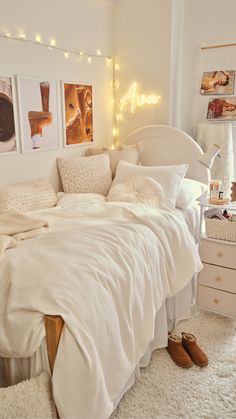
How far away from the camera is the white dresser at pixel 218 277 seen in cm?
222

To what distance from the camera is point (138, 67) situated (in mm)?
3096

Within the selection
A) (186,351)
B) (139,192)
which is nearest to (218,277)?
(186,351)

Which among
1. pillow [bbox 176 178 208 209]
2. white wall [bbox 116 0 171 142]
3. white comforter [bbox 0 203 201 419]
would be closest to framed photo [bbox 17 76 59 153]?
white comforter [bbox 0 203 201 419]

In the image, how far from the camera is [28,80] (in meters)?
2.40

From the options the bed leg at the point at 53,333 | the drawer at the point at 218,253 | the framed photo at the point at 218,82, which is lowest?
the drawer at the point at 218,253

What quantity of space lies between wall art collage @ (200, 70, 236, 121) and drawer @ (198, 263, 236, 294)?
1.31m

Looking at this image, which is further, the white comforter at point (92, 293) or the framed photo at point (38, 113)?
the framed photo at point (38, 113)

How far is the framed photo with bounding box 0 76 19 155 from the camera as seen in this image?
7.40 ft

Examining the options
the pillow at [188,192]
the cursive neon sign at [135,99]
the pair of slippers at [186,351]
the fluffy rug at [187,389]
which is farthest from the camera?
the cursive neon sign at [135,99]

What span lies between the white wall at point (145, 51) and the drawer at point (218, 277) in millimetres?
1397

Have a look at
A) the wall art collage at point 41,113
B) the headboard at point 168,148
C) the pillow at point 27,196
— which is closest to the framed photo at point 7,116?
the wall art collage at point 41,113

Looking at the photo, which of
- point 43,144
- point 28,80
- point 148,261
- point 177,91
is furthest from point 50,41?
point 148,261

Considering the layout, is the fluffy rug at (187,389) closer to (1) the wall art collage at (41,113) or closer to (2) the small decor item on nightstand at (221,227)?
(2) the small decor item on nightstand at (221,227)

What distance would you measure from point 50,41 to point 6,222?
1.48 meters
